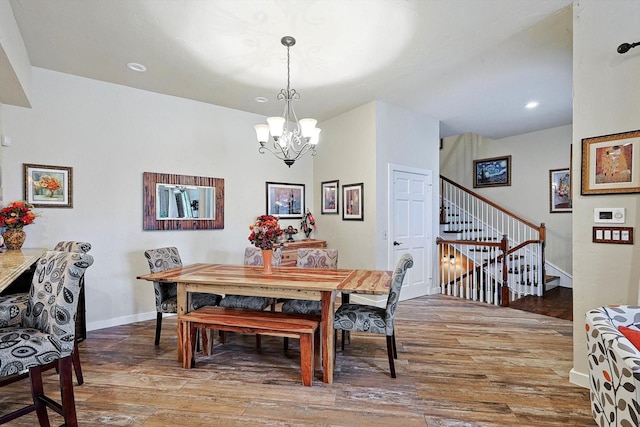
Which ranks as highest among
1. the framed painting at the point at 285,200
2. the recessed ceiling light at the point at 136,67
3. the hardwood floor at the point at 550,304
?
the recessed ceiling light at the point at 136,67

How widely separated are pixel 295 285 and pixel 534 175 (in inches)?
239

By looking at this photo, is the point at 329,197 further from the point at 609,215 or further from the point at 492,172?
the point at 492,172

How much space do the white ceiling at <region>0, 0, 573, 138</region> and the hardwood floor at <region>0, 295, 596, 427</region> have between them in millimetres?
2871

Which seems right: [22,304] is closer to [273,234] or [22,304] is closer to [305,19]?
[273,234]

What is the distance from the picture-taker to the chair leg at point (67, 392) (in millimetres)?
1685

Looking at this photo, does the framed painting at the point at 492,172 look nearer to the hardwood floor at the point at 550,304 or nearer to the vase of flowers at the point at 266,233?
the hardwood floor at the point at 550,304

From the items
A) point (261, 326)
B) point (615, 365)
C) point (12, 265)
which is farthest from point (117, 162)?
point (615, 365)

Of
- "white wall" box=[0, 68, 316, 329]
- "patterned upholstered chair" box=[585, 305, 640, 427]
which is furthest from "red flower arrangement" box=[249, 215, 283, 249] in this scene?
"patterned upholstered chair" box=[585, 305, 640, 427]

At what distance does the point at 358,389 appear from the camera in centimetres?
236

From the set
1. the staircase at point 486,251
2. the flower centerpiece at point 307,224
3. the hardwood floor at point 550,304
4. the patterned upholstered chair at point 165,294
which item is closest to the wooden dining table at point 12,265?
the patterned upholstered chair at point 165,294

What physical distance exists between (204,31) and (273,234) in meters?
1.83

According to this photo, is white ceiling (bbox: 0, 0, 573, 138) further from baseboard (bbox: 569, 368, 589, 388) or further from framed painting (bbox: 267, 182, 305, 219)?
baseboard (bbox: 569, 368, 589, 388)

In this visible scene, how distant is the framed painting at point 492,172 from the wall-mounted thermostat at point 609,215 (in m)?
4.83

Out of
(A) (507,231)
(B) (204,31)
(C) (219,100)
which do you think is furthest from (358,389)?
(A) (507,231)
